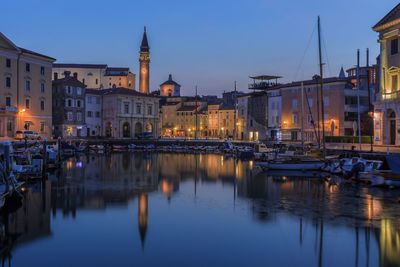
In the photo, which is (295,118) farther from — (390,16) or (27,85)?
(27,85)

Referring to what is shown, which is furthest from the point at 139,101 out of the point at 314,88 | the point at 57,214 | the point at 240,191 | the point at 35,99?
the point at 57,214

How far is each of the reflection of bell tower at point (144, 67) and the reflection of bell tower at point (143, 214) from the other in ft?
379

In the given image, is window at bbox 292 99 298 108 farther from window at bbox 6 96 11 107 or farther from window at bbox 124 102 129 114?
window at bbox 6 96 11 107

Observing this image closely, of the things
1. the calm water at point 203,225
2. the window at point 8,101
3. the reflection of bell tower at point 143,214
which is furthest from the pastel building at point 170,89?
the reflection of bell tower at point 143,214

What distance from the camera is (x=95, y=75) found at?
13688 centimetres

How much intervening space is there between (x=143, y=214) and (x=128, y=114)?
77919mm

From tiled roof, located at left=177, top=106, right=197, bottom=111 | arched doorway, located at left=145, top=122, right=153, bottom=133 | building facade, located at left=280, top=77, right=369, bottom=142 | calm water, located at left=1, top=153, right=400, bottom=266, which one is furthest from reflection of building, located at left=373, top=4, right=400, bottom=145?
tiled roof, located at left=177, top=106, right=197, bottom=111

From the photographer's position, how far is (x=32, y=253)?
58.5ft

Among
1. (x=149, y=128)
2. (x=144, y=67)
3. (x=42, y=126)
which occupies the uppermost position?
(x=144, y=67)

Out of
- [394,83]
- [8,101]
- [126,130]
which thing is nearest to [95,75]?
[126,130]

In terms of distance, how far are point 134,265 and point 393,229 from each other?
443 inches

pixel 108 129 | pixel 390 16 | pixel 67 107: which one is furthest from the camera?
pixel 108 129

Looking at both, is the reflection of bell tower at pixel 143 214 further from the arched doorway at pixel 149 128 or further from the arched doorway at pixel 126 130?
the arched doorway at pixel 149 128

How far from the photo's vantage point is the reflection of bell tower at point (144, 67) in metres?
146
